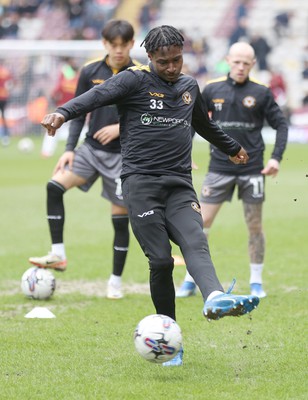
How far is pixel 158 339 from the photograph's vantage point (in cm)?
550

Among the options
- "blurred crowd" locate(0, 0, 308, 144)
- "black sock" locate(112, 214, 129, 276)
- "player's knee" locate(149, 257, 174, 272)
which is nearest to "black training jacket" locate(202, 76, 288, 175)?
"black sock" locate(112, 214, 129, 276)

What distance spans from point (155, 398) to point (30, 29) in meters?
35.3

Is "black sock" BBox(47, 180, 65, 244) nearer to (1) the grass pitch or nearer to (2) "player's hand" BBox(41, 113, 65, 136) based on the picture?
(1) the grass pitch

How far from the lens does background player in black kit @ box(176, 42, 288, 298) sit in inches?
341

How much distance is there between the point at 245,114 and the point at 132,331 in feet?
8.65

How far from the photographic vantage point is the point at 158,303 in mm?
6027

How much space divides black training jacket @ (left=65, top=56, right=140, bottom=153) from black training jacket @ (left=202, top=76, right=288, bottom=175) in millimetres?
899

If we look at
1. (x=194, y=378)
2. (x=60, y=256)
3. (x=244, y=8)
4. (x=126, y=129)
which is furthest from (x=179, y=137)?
(x=244, y=8)

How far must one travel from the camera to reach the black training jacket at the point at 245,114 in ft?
28.5

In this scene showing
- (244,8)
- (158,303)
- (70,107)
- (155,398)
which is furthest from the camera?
(244,8)

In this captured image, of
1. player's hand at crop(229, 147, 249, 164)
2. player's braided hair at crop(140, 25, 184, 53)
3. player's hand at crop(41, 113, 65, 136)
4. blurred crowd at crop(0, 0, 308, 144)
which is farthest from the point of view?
blurred crowd at crop(0, 0, 308, 144)

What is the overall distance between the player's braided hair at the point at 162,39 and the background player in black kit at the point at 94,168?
2.50m

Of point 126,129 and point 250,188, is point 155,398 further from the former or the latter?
point 250,188

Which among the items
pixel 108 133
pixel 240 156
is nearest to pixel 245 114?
pixel 108 133
